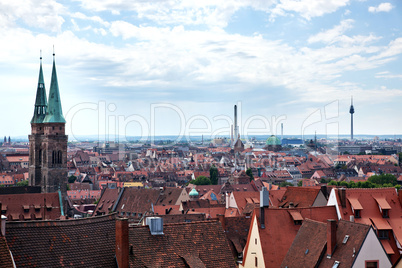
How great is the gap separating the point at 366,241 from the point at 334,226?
2.05 m

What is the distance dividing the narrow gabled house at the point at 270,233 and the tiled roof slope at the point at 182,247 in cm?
1056

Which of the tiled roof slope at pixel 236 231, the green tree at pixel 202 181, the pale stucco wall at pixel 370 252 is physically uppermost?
the pale stucco wall at pixel 370 252

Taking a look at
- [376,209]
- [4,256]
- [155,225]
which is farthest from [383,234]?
[4,256]

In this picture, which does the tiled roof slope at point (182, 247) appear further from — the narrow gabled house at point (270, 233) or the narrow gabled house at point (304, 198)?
the narrow gabled house at point (304, 198)

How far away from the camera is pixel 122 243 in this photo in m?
25.0


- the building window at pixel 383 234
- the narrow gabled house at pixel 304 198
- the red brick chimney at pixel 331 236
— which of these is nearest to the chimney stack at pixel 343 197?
the building window at pixel 383 234

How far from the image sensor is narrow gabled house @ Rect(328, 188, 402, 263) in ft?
135

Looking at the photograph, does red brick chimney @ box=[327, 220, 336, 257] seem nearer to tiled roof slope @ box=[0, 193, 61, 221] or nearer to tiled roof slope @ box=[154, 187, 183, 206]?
tiled roof slope @ box=[0, 193, 61, 221]

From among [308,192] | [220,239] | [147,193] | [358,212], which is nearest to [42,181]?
[147,193]

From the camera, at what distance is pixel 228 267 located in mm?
27922

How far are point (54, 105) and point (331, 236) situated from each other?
82.6 m

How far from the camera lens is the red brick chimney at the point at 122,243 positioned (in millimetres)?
24938

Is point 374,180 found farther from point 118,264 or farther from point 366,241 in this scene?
point 118,264

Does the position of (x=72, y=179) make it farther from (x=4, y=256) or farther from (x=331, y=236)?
(x=4, y=256)
